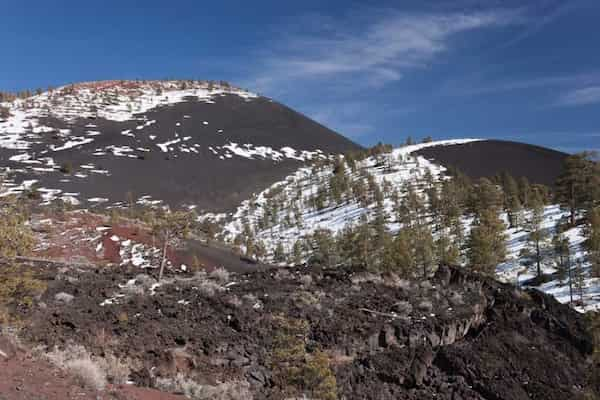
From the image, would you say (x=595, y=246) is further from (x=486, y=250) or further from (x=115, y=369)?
(x=115, y=369)

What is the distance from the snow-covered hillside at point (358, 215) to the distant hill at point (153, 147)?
8813 mm

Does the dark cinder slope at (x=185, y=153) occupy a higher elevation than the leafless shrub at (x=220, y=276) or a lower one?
higher

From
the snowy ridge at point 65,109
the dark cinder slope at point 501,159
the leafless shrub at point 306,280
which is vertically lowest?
the leafless shrub at point 306,280

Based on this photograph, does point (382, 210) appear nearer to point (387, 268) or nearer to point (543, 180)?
point (387, 268)

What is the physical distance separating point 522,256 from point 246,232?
51049 mm

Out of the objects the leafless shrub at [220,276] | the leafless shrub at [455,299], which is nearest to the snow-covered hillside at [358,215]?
the leafless shrub at [455,299]

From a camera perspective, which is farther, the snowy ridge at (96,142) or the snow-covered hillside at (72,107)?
the snow-covered hillside at (72,107)

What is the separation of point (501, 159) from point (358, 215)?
63.3 meters

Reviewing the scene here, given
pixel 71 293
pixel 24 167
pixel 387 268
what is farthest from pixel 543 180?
pixel 24 167

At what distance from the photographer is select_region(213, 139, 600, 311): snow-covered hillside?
50500 millimetres

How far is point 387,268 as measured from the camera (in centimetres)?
4628

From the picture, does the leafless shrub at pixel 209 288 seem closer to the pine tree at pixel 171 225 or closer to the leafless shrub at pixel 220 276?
the leafless shrub at pixel 220 276

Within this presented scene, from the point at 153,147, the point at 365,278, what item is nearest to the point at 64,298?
the point at 365,278

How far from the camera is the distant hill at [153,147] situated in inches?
4311
